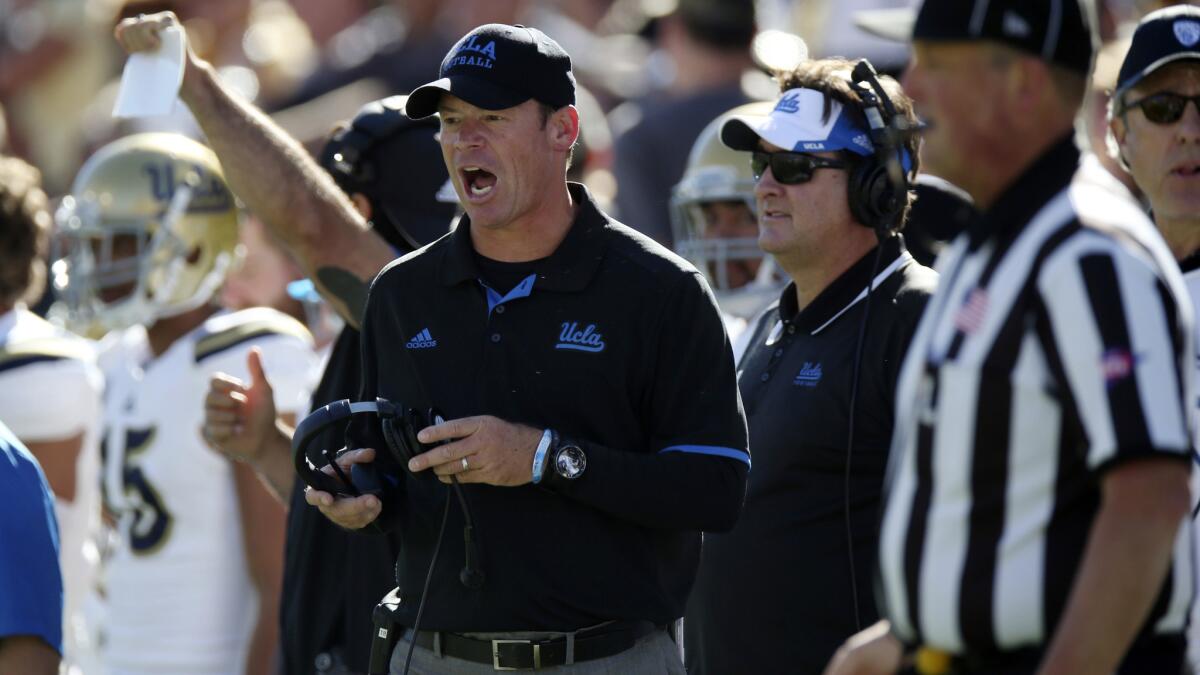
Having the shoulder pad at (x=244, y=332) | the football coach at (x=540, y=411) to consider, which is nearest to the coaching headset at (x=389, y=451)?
the football coach at (x=540, y=411)

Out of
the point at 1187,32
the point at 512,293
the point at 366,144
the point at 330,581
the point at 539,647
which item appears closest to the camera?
the point at 539,647

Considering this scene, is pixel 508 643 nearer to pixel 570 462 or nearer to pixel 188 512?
pixel 570 462

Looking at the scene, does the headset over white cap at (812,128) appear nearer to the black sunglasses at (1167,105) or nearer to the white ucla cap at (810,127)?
the white ucla cap at (810,127)

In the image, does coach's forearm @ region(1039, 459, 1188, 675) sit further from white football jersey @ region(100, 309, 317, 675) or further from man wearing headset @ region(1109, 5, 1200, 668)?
white football jersey @ region(100, 309, 317, 675)

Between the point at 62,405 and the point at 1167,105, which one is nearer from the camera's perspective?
the point at 1167,105

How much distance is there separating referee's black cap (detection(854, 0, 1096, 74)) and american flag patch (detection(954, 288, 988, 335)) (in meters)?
0.38

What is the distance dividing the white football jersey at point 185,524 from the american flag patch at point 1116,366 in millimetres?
3218

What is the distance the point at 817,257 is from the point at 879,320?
31 cm

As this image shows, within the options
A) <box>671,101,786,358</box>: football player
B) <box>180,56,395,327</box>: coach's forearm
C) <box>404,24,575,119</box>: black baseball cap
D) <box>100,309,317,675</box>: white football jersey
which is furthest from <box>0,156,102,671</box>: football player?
<box>404,24,575,119</box>: black baseball cap

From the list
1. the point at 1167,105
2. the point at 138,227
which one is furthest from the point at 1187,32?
the point at 138,227

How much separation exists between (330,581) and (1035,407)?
2317mm

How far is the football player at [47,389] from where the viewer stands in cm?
545

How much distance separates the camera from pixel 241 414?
4.60 metres

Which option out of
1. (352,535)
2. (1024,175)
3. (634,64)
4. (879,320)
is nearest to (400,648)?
(352,535)
